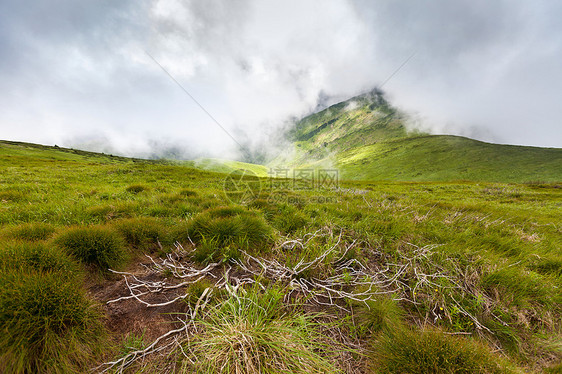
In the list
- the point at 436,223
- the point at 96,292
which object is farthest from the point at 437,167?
the point at 96,292

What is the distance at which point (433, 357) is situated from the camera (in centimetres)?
167

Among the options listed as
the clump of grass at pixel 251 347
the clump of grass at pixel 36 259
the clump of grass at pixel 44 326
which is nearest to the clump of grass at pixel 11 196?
the clump of grass at pixel 36 259

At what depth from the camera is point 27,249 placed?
2.29m

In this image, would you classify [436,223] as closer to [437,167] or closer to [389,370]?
[389,370]

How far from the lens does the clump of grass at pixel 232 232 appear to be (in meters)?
3.52

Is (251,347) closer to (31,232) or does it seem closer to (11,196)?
(31,232)

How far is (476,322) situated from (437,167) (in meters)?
135

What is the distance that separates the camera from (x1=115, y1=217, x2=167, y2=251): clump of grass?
11.4 ft

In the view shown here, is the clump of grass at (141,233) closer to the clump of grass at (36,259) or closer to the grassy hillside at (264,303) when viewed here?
the grassy hillside at (264,303)

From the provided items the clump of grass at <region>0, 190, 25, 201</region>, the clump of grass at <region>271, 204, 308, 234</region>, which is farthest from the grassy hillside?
the clump of grass at <region>0, 190, 25, 201</region>

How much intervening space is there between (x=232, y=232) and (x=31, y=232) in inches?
130

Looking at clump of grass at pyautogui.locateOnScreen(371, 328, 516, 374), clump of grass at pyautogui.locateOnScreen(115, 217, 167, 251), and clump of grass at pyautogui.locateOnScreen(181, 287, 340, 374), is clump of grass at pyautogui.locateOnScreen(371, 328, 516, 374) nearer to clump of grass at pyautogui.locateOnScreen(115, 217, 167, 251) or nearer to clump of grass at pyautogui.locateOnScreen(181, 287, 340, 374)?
clump of grass at pyautogui.locateOnScreen(181, 287, 340, 374)

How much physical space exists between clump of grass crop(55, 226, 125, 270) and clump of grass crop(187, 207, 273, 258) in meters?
1.18

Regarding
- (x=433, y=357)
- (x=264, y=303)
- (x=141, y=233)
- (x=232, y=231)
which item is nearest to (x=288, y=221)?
(x=232, y=231)
